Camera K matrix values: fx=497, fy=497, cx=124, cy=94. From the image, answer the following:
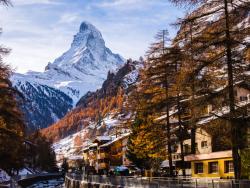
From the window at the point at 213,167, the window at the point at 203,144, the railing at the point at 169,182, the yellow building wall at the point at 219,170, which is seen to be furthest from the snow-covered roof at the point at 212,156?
the railing at the point at 169,182

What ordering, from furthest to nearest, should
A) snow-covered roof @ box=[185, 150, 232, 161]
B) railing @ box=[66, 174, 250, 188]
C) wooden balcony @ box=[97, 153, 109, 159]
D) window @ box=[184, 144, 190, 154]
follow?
wooden balcony @ box=[97, 153, 109, 159]
window @ box=[184, 144, 190, 154]
snow-covered roof @ box=[185, 150, 232, 161]
railing @ box=[66, 174, 250, 188]

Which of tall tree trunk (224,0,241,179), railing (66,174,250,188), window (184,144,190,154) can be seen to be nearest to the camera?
tall tree trunk (224,0,241,179)

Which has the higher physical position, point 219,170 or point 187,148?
point 187,148

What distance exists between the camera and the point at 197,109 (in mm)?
26234

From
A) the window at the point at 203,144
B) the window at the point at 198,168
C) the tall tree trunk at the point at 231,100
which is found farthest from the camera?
the window at the point at 203,144

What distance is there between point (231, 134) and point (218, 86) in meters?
3.72

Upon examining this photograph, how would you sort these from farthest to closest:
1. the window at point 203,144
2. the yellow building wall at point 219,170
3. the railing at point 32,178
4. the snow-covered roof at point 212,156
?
the railing at point 32,178 < the window at point 203,144 < the yellow building wall at point 219,170 < the snow-covered roof at point 212,156

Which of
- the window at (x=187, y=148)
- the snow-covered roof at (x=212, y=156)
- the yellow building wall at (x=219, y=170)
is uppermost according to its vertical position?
the window at (x=187, y=148)

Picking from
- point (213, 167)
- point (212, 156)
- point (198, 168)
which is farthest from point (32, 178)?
point (212, 156)

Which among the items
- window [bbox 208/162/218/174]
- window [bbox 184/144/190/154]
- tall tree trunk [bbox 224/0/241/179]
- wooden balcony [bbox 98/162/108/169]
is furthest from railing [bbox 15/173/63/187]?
tall tree trunk [bbox 224/0/241/179]

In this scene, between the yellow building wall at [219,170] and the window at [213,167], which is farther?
the window at [213,167]

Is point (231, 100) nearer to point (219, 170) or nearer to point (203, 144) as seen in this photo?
point (219, 170)

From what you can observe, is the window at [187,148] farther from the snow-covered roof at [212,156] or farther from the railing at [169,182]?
the railing at [169,182]

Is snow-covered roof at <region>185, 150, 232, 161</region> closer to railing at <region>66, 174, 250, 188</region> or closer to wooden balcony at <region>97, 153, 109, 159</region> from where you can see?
railing at <region>66, 174, 250, 188</region>
